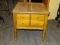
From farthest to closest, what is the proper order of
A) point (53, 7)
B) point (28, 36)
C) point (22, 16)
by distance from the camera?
point (53, 7)
point (28, 36)
point (22, 16)

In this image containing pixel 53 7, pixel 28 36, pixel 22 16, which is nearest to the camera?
pixel 22 16

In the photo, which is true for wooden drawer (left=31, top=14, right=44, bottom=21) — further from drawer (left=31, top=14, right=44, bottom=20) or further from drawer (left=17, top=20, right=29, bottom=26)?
drawer (left=17, top=20, right=29, bottom=26)

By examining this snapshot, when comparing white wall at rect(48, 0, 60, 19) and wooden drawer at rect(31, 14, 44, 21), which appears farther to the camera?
white wall at rect(48, 0, 60, 19)

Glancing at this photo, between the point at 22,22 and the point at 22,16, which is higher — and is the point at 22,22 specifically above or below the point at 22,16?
below

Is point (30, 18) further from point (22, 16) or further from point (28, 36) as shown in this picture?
point (28, 36)

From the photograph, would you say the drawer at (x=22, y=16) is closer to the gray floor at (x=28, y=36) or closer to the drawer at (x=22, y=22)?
the drawer at (x=22, y=22)

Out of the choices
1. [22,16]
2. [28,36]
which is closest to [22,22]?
[22,16]

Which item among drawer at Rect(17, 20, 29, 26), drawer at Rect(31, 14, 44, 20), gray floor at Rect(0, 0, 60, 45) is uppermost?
drawer at Rect(31, 14, 44, 20)

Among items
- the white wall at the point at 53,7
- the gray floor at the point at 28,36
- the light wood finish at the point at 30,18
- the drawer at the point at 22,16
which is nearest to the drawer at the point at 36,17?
the light wood finish at the point at 30,18

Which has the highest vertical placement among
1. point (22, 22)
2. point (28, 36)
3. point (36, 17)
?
point (36, 17)

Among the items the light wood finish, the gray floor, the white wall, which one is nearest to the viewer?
the light wood finish

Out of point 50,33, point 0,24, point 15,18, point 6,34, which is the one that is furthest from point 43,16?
point 0,24

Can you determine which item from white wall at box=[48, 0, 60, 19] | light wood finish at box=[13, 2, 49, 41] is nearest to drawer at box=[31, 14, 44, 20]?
light wood finish at box=[13, 2, 49, 41]

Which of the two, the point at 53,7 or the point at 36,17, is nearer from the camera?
the point at 36,17
